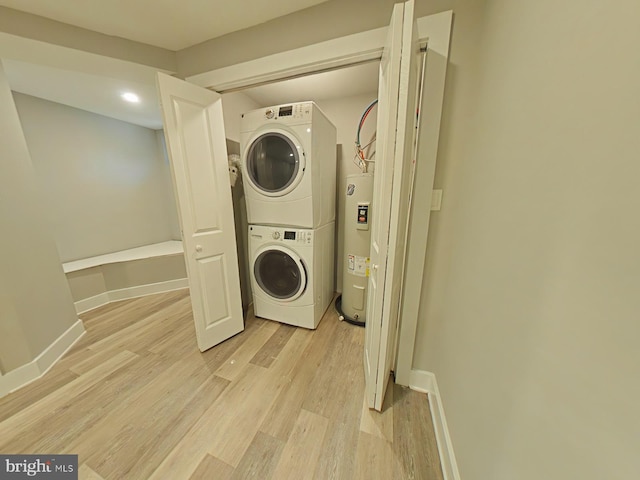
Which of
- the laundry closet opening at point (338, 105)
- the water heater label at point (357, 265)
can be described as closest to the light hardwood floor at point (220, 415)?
the water heater label at point (357, 265)

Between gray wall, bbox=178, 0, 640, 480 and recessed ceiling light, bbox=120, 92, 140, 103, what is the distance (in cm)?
248

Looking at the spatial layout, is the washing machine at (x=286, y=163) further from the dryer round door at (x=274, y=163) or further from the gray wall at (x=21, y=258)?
the gray wall at (x=21, y=258)

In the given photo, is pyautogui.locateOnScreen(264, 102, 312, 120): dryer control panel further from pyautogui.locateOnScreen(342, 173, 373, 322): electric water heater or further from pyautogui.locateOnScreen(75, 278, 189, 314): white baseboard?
pyautogui.locateOnScreen(75, 278, 189, 314): white baseboard

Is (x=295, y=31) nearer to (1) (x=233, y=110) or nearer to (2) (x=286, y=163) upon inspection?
(2) (x=286, y=163)

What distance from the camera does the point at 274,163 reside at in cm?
172

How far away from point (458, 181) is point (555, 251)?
702mm

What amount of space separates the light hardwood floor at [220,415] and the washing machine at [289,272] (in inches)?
10.1

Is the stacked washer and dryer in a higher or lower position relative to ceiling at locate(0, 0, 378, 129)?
lower

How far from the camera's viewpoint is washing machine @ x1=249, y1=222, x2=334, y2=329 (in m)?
1.75

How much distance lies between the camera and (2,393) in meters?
1.30

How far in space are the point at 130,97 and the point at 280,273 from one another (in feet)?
7.91

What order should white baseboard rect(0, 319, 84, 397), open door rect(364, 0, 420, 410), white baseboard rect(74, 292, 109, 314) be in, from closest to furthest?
open door rect(364, 0, 420, 410) < white baseboard rect(0, 319, 84, 397) < white baseboard rect(74, 292, 109, 314)

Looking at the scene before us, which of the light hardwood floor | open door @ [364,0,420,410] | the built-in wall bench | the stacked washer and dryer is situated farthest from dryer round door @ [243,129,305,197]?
the built-in wall bench

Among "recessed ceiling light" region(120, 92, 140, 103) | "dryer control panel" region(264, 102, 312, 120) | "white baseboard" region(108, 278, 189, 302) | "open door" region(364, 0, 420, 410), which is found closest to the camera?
"open door" region(364, 0, 420, 410)
